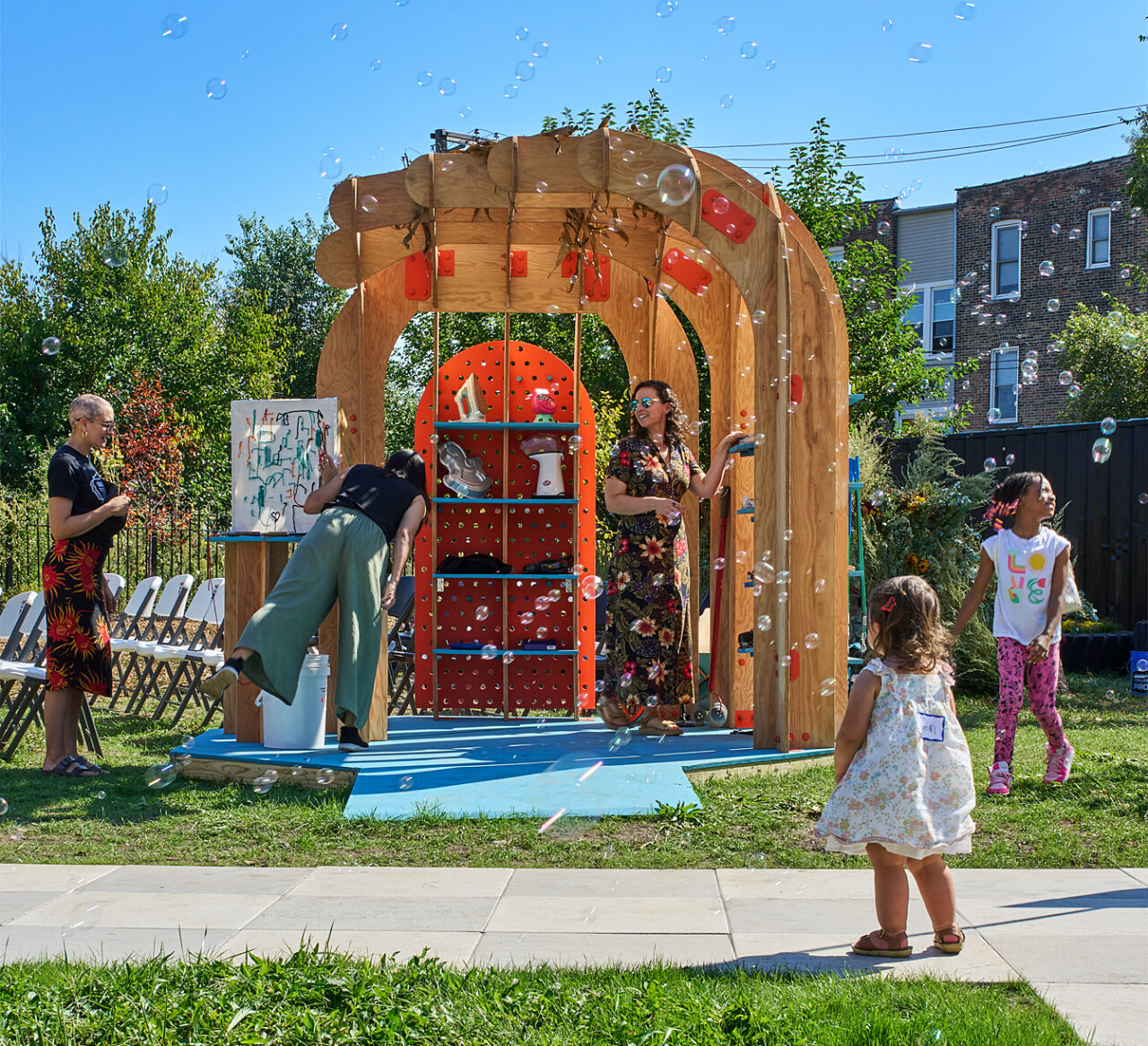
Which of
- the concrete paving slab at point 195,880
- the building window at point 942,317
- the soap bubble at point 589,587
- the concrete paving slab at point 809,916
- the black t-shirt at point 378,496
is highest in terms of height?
the building window at point 942,317

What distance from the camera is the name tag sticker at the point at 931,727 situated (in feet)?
10.2

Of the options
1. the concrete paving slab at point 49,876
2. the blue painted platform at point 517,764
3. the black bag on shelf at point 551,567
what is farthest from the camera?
the black bag on shelf at point 551,567

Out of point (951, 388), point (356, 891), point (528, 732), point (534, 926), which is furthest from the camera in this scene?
point (951, 388)

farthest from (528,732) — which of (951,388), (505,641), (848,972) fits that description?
(951,388)

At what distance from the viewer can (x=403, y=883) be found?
3875 mm

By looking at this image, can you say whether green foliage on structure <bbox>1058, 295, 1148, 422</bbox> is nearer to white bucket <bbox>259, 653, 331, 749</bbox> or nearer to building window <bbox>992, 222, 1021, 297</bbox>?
building window <bbox>992, 222, 1021, 297</bbox>

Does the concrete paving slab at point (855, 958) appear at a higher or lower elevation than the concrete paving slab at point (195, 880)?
higher

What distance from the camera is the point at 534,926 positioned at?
11.0ft

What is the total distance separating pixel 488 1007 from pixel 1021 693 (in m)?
3.54

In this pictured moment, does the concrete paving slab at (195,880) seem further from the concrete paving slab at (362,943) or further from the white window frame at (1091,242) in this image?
the white window frame at (1091,242)

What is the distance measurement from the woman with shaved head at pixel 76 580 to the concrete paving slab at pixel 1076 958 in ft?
15.3

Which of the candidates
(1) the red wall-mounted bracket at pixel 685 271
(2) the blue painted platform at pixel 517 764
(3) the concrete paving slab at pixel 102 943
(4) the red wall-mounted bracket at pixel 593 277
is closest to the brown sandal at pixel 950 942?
(2) the blue painted platform at pixel 517 764

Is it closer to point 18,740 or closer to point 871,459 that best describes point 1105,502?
point 871,459

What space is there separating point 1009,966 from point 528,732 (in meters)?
4.21
